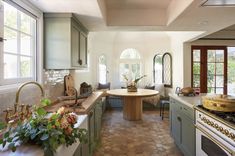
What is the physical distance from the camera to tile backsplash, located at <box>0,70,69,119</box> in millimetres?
1704

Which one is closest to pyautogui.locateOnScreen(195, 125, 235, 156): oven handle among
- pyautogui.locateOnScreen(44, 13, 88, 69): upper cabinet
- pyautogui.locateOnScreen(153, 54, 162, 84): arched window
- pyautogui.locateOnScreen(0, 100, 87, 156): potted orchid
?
pyautogui.locateOnScreen(0, 100, 87, 156): potted orchid

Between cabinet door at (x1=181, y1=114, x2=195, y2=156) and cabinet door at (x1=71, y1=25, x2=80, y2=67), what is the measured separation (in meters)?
1.79

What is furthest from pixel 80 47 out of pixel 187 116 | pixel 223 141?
pixel 223 141

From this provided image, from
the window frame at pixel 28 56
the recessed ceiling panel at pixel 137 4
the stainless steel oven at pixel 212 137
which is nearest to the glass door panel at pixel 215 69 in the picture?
the recessed ceiling panel at pixel 137 4

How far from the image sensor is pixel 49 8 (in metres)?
2.41

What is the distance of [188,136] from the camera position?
263 cm

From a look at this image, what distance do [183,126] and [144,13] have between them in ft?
6.45

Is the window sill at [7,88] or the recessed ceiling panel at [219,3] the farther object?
the recessed ceiling panel at [219,3]

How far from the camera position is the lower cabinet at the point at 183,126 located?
2514 mm

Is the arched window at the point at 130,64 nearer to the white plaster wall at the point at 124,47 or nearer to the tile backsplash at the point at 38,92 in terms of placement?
the white plaster wall at the point at 124,47

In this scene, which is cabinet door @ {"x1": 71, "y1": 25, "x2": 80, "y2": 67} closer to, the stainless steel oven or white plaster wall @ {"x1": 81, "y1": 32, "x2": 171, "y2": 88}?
the stainless steel oven

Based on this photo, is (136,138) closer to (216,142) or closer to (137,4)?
(216,142)

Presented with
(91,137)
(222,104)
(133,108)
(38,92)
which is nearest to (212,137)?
(222,104)

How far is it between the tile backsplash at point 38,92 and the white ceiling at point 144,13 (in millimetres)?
902
